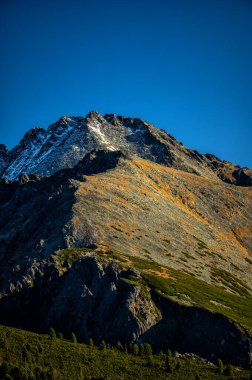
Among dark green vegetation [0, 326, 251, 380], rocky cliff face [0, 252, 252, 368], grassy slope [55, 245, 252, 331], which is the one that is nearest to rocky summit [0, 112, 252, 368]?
rocky cliff face [0, 252, 252, 368]

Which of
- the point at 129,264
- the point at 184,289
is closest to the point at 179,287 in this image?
the point at 184,289

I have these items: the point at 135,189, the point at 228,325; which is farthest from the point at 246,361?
the point at 135,189

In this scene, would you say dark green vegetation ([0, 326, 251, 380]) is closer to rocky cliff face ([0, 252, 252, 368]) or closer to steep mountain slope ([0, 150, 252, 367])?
rocky cliff face ([0, 252, 252, 368])

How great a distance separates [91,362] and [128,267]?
749 inches

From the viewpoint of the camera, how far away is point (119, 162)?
164875mm

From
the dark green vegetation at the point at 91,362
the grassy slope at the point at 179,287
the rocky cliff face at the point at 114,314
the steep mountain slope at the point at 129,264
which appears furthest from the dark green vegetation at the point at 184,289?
the dark green vegetation at the point at 91,362

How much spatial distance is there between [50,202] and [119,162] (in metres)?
50.3

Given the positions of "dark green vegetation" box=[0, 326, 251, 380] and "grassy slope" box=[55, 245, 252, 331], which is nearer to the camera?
"dark green vegetation" box=[0, 326, 251, 380]

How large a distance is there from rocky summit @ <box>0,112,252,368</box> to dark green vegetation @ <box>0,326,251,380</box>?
114 inches

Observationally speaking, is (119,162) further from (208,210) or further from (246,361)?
(246,361)

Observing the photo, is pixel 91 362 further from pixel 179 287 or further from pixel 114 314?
pixel 179 287

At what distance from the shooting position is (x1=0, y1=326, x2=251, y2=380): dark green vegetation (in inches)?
2066

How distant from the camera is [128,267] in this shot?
70.5m

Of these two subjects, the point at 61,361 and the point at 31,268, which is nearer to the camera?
the point at 61,361
